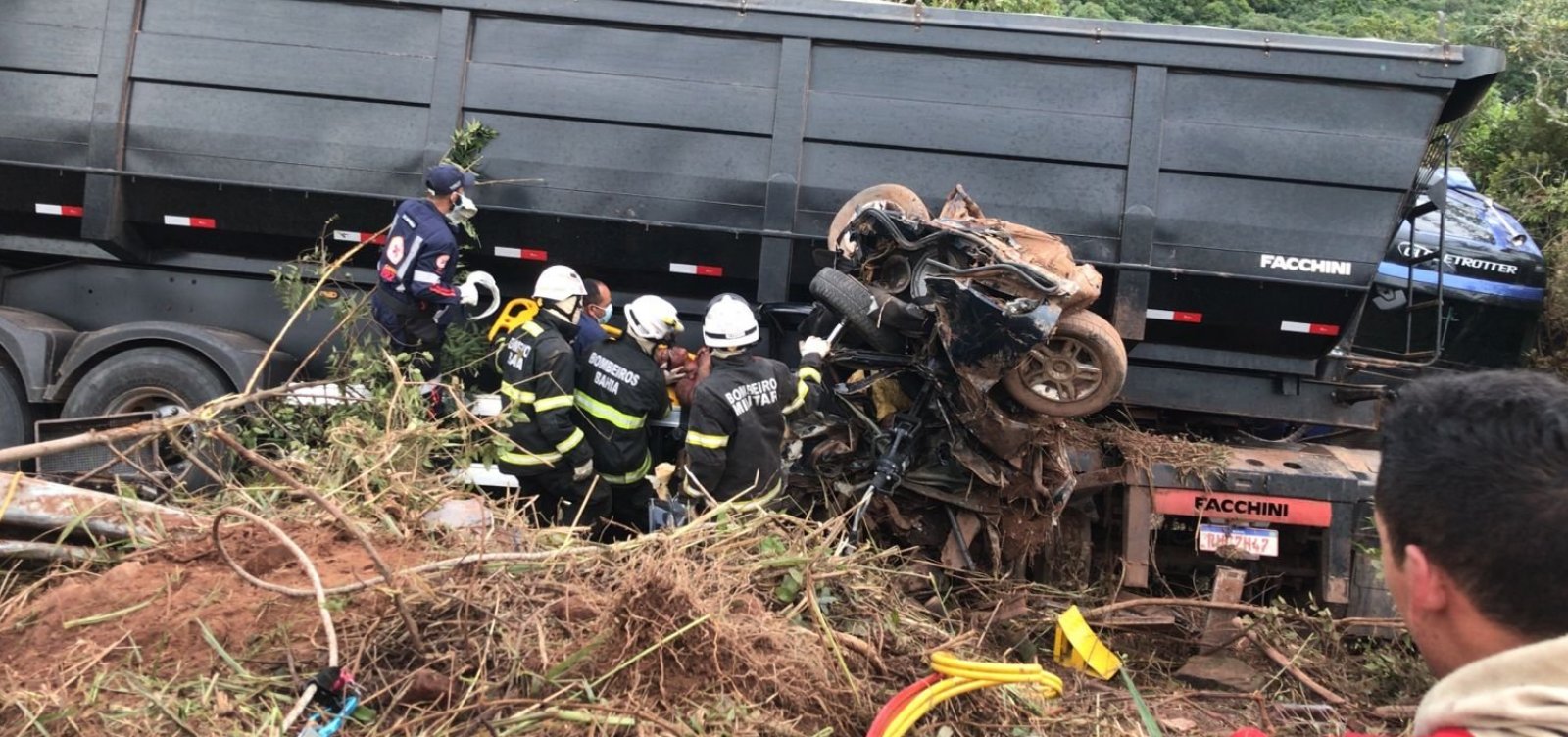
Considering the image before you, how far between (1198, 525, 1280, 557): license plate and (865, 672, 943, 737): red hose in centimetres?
260

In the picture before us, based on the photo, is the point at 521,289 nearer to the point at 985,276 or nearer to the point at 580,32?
the point at 580,32

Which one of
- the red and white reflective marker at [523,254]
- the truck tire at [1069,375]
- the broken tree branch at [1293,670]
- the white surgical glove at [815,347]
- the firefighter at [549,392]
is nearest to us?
the broken tree branch at [1293,670]

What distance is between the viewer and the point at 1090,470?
4711 mm

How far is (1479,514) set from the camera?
1.13m

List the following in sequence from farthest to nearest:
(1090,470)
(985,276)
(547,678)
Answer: (1090,470)
(985,276)
(547,678)

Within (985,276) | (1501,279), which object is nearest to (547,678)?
(985,276)

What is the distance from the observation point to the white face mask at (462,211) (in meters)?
5.00

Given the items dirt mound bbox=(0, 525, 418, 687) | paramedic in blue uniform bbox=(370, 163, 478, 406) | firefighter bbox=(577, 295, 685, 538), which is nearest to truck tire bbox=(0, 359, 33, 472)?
paramedic in blue uniform bbox=(370, 163, 478, 406)

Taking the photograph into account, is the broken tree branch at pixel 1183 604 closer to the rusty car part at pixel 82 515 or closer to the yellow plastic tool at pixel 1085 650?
the yellow plastic tool at pixel 1085 650

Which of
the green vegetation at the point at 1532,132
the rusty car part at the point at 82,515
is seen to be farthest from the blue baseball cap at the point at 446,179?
the green vegetation at the point at 1532,132

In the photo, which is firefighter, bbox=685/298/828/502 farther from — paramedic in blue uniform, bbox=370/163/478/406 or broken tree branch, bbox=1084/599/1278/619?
broken tree branch, bbox=1084/599/1278/619

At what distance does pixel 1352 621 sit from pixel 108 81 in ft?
20.5

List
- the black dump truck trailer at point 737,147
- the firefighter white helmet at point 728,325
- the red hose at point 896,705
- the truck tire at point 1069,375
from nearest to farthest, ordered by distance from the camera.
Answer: the red hose at point 896,705
the truck tire at point 1069,375
the firefighter white helmet at point 728,325
the black dump truck trailer at point 737,147

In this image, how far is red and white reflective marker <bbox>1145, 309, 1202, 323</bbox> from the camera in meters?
5.17
